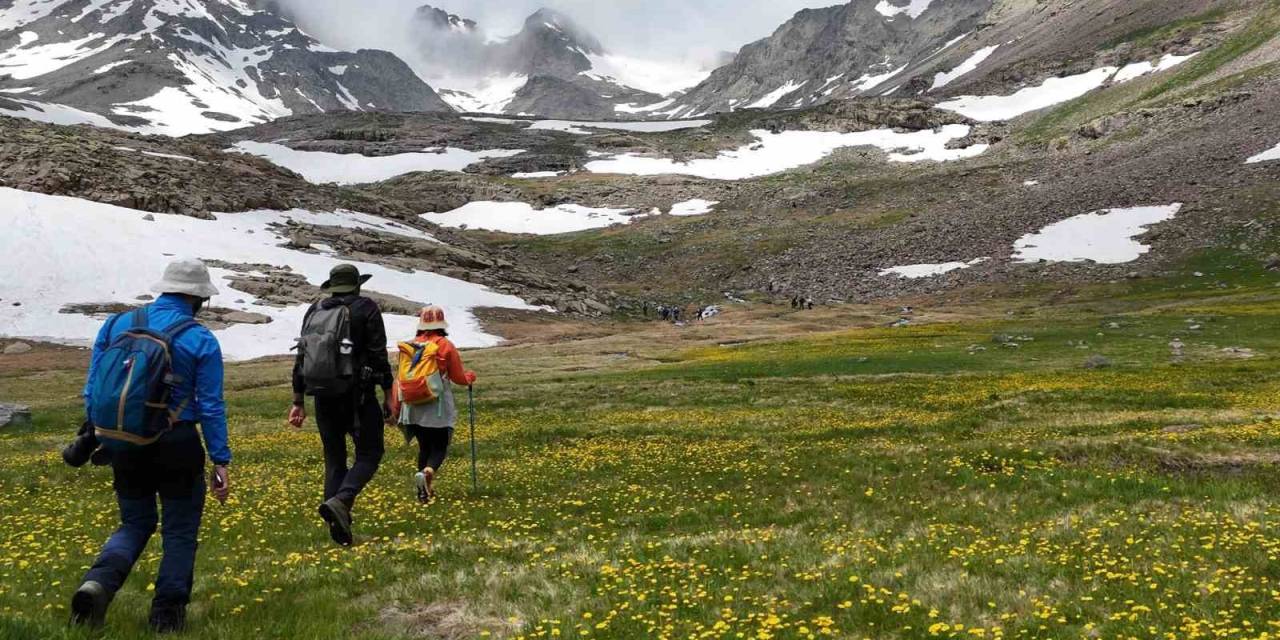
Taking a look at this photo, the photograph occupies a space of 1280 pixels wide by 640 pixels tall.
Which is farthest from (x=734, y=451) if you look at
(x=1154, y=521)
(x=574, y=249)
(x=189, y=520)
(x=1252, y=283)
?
(x=574, y=249)

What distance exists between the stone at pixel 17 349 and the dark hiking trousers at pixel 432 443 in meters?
62.1

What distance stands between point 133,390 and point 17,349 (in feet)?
223

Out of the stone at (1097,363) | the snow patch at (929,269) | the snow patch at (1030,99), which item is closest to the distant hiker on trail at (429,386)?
the stone at (1097,363)

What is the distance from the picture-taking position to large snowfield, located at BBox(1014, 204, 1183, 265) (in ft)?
301

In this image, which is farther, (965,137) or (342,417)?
(965,137)

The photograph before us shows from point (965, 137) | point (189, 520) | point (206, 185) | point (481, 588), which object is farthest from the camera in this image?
point (965, 137)

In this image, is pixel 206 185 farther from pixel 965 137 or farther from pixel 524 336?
pixel 965 137

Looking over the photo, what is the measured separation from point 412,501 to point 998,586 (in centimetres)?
1068

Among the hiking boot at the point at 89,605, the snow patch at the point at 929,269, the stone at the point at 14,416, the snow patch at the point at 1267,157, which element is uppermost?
the snow patch at the point at 1267,157

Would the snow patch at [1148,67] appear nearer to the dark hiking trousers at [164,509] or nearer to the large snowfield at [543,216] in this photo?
the large snowfield at [543,216]

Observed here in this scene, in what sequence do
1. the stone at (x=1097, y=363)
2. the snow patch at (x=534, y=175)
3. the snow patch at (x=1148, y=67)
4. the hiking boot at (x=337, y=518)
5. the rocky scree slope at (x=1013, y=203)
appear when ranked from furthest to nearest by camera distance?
1. the snow patch at (x=534, y=175)
2. the snow patch at (x=1148, y=67)
3. the rocky scree slope at (x=1013, y=203)
4. the stone at (x=1097, y=363)
5. the hiking boot at (x=337, y=518)

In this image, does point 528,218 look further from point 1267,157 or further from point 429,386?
point 429,386

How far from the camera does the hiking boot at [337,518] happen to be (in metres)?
10.8

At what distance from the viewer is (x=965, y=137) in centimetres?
17038
